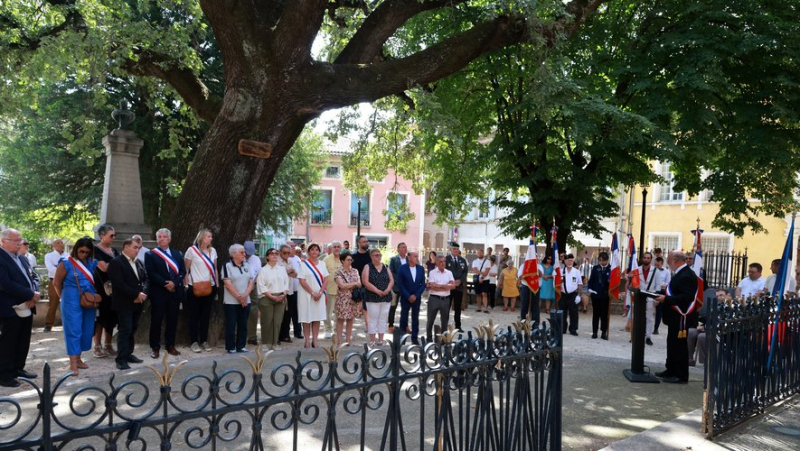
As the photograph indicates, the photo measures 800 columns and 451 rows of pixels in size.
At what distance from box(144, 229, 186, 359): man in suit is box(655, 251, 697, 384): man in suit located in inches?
282

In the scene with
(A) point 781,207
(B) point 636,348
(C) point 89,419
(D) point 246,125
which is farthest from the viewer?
(A) point 781,207

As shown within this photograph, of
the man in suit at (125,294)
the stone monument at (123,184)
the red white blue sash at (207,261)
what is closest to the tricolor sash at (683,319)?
the red white blue sash at (207,261)

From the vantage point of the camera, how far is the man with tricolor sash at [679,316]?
326 inches

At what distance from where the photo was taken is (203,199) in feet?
31.5

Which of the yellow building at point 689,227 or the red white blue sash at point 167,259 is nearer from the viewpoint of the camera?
the red white blue sash at point 167,259

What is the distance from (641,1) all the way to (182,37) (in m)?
11.5

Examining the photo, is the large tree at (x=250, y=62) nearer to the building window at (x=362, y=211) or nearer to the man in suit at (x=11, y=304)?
the man in suit at (x=11, y=304)

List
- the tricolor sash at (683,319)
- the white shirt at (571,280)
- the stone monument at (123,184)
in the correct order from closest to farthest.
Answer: the tricolor sash at (683,319) → the stone monument at (123,184) → the white shirt at (571,280)

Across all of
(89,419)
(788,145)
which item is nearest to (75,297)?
(89,419)

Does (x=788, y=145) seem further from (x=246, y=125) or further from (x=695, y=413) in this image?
(x=246, y=125)

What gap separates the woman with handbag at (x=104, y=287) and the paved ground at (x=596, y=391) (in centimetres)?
33

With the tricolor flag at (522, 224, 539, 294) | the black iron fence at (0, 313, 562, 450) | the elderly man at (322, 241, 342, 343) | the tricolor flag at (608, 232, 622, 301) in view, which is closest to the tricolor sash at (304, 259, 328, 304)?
the elderly man at (322, 241, 342, 343)

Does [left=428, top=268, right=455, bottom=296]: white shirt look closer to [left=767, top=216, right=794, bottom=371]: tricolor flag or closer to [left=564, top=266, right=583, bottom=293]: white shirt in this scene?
[left=564, top=266, right=583, bottom=293]: white shirt

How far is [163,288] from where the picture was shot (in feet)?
28.4
